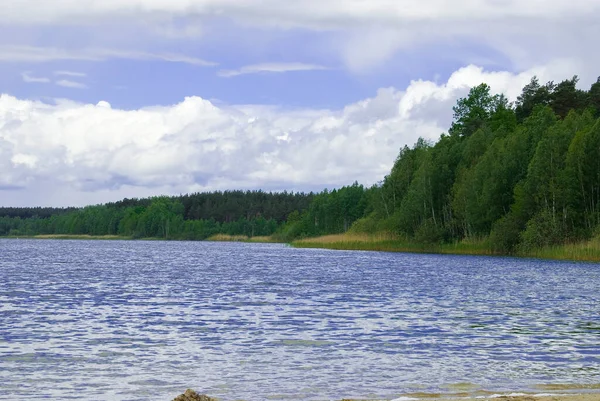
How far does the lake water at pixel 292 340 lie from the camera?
1948 cm

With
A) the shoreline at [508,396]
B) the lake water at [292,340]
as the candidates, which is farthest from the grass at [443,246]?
the shoreline at [508,396]

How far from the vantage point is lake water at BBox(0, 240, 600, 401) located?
19.5 meters

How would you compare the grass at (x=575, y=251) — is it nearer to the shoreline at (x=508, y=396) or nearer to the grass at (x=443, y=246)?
the grass at (x=443, y=246)

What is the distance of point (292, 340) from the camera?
26859 millimetres

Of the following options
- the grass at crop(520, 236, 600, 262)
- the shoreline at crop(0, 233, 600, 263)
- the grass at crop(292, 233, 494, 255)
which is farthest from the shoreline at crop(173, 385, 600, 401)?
the grass at crop(292, 233, 494, 255)

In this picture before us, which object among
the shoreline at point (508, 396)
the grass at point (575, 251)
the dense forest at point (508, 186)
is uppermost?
the dense forest at point (508, 186)

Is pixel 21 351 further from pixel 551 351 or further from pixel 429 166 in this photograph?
pixel 429 166

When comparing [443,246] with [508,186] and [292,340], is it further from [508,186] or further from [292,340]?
[292,340]

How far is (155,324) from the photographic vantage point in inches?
1223

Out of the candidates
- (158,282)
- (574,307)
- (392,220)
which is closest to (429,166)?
(392,220)

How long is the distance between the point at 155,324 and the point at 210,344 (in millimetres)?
5748

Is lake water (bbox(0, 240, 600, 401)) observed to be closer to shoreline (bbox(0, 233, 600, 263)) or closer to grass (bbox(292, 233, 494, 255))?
shoreline (bbox(0, 233, 600, 263))

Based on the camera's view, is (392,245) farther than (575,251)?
Yes

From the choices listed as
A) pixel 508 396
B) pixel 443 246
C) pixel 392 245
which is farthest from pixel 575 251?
pixel 508 396
